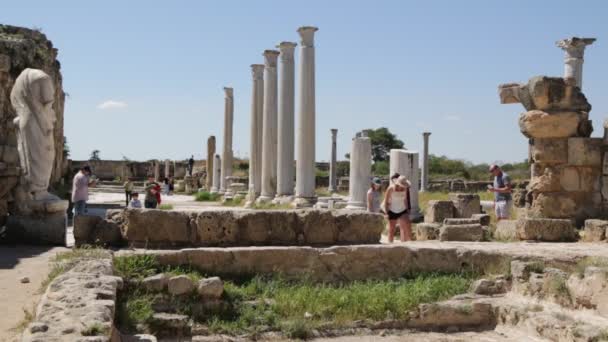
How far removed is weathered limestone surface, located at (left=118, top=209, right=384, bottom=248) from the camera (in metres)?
8.73

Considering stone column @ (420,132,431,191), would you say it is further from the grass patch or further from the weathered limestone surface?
the weathered limestone surface

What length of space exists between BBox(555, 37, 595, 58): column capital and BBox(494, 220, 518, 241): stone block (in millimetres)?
11997

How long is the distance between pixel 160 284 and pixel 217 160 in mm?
30408

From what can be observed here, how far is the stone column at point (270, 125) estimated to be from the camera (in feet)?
82.4

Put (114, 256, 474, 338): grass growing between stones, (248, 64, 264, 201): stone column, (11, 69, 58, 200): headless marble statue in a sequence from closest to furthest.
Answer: (114, 256, 474, 338): grass growing between stones
(11, 69, 58, 200): headless marble statue
(248, 64, 264, 201): stone column

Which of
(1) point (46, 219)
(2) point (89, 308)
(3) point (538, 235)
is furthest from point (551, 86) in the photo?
(2) point (89, 308)

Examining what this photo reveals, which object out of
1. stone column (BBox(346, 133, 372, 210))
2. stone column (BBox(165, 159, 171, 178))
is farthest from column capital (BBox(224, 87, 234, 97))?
stone column (BBox(346, 133, 372, 210))

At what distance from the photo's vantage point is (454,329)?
25.1 ft

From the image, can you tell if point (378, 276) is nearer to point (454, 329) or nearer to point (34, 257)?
point (454, 329)

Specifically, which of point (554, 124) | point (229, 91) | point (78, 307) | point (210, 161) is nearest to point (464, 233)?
point (554, 124)

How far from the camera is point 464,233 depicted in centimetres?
1084

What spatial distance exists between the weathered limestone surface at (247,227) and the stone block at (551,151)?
14.0 feet

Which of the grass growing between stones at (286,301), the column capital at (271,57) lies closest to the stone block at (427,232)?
the grass growing between stones at (286,301)

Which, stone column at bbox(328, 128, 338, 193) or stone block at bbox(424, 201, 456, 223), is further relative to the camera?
stone column at bbox(328, 128, 338, 193)
